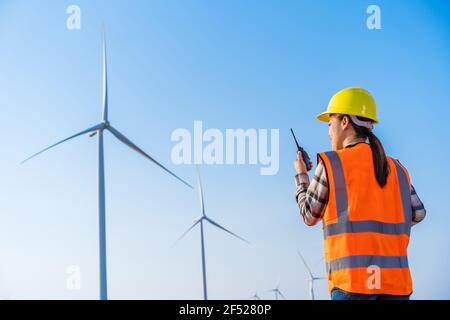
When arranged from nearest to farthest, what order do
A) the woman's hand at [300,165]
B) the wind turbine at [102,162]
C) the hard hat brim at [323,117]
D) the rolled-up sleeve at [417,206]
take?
the rolled-up sleeve at [417,206], the woman's hand at [300,165], the hard hat brim at [323,117], the wind turbine at [102,162]

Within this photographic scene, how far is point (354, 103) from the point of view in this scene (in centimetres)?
396

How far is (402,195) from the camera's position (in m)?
3.65

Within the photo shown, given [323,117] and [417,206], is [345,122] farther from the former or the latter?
[417,206]

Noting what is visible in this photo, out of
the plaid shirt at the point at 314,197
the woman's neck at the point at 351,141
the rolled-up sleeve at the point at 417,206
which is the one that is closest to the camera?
the plaid shirt at the point at 314,197

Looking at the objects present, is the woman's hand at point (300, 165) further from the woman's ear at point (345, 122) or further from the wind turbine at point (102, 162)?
the wind turbine at point (102, 162)

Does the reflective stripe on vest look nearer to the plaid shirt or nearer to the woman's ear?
the plaid shirt

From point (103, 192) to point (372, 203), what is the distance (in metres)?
16.1

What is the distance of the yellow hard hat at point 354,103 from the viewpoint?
393 centimetres

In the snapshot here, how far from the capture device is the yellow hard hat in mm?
3934

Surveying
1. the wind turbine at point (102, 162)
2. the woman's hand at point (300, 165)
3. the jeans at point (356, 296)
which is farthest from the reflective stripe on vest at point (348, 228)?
the wind turbine at point (102, 162)

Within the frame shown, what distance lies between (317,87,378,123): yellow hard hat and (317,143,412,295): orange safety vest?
42 cm

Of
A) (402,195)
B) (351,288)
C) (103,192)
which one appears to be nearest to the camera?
(351,288)
